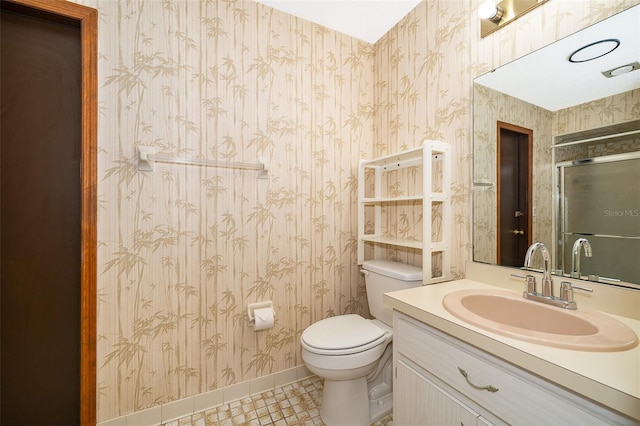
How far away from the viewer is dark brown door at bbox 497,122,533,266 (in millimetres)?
1207

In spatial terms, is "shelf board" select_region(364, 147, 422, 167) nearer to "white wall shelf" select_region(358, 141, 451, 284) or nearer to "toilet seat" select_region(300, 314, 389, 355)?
"white wall shelf" select_region(358, 141, 451, 284)

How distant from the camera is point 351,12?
174cm

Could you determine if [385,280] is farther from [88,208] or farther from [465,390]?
[88,208]

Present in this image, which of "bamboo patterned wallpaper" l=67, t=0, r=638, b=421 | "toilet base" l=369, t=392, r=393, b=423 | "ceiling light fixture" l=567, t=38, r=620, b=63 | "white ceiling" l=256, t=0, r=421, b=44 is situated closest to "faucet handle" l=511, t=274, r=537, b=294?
"bamboo patterned wallpaper" l=67, t=0, r=638, b=421

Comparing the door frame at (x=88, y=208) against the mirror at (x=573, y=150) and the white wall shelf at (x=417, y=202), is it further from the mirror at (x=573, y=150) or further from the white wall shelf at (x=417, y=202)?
the mirror at (x=573, y=150)

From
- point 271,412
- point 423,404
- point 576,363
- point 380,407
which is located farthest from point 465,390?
point 271,412

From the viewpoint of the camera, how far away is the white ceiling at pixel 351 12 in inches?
65.7

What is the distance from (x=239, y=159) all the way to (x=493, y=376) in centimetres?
153

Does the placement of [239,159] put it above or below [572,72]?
below

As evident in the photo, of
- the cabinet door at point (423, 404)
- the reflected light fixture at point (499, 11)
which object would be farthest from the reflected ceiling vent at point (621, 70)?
the cabinet door at point (423, 404)

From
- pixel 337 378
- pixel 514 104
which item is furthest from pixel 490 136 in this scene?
pixel 337 378

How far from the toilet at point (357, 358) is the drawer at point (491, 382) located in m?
0.31

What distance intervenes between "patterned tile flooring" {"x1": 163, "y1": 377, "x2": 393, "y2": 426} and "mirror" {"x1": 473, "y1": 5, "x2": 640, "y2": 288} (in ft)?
4.06

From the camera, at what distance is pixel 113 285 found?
1352mm
